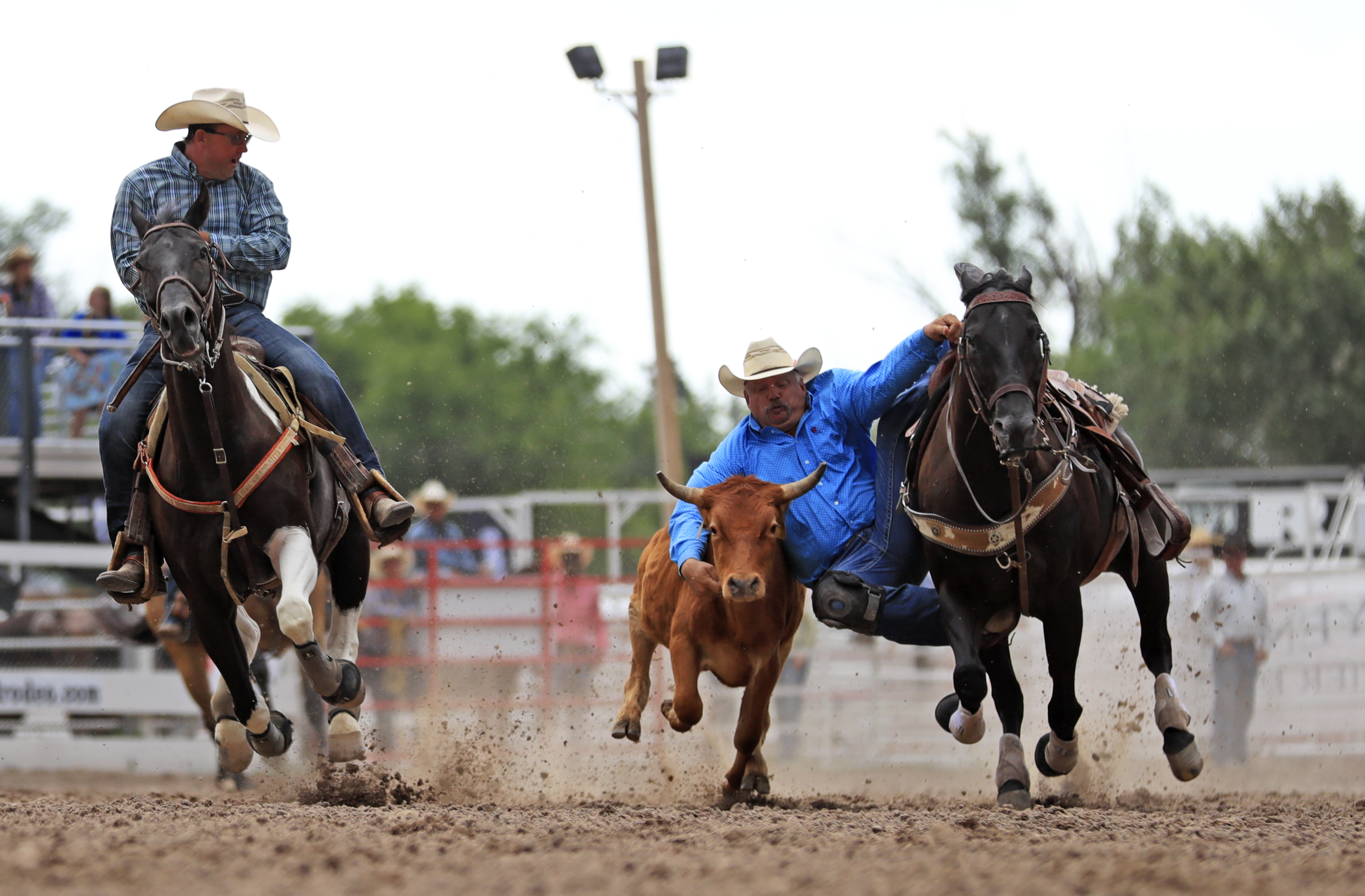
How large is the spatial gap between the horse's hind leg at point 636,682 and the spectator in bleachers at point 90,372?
18.3 feet

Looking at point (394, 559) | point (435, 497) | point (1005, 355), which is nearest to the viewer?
point (1005, 355)

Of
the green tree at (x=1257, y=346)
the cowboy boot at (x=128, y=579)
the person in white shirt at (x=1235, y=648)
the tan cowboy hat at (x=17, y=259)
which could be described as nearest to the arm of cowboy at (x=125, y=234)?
the cowboy boot at (x=128, y=579)

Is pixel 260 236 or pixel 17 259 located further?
pixel 17 259

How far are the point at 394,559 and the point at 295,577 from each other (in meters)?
6.00

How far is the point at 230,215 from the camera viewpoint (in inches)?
229

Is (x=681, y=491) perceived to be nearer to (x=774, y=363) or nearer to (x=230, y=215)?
(x=774, y=363)

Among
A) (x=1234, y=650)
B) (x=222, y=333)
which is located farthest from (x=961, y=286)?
(x=1234, y=650)

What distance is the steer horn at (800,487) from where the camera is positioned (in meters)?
5.68

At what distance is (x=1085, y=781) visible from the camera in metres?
7.34

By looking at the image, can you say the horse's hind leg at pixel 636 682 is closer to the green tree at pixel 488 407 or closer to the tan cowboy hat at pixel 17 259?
the tan cowboy hat at pixel 17 259

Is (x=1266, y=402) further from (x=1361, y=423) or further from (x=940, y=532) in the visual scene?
(x=940, y=532)

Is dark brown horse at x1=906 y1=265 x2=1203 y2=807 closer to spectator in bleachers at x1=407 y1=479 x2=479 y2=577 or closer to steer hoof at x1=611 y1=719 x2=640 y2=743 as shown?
steer hoof at x1=611 y1=719 x2=640 y2=743

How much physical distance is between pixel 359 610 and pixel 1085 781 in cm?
364

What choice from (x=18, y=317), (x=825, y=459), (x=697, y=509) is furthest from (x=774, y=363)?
(x=18, y=317)
